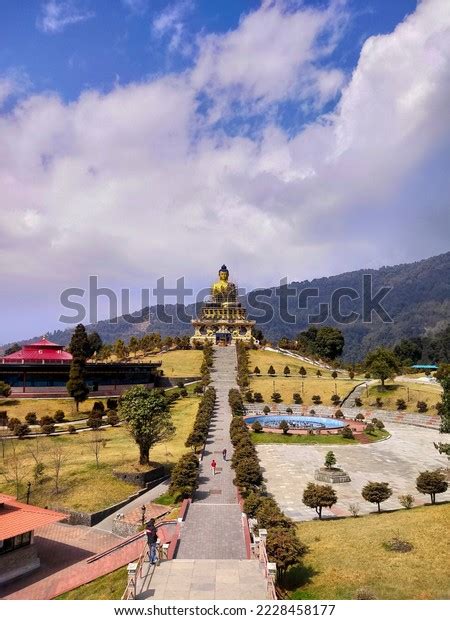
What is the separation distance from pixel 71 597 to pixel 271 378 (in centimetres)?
5456

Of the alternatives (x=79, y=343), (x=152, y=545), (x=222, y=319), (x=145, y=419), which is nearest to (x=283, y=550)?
(x=152, y=545)

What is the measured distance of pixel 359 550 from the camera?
19.2 m

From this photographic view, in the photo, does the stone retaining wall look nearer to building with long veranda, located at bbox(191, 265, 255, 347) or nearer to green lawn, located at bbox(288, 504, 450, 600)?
green lawn, located at bbox(288, 504, 450, 600)

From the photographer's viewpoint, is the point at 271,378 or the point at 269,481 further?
the point at 271,378

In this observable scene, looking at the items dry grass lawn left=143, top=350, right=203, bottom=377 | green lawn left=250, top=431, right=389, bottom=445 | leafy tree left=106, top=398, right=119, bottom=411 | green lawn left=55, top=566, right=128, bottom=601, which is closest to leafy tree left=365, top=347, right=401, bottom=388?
green lawn left=250, top=431, right=389, bottom=445

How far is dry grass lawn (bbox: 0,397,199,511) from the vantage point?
29375mm

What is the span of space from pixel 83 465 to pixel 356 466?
62.8ft

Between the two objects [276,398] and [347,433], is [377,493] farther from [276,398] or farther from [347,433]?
[276,398]

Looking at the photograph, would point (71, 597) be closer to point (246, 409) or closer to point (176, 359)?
point (246, 409)

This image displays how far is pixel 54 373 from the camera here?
58.7 m

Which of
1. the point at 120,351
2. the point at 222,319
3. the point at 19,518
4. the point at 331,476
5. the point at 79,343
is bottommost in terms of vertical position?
the point at 331,476

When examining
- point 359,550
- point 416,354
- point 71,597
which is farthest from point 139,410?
point 416,354

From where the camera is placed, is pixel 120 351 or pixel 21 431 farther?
pixel 120 351

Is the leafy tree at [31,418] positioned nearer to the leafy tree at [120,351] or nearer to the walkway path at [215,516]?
the walkway path at [215,516]
